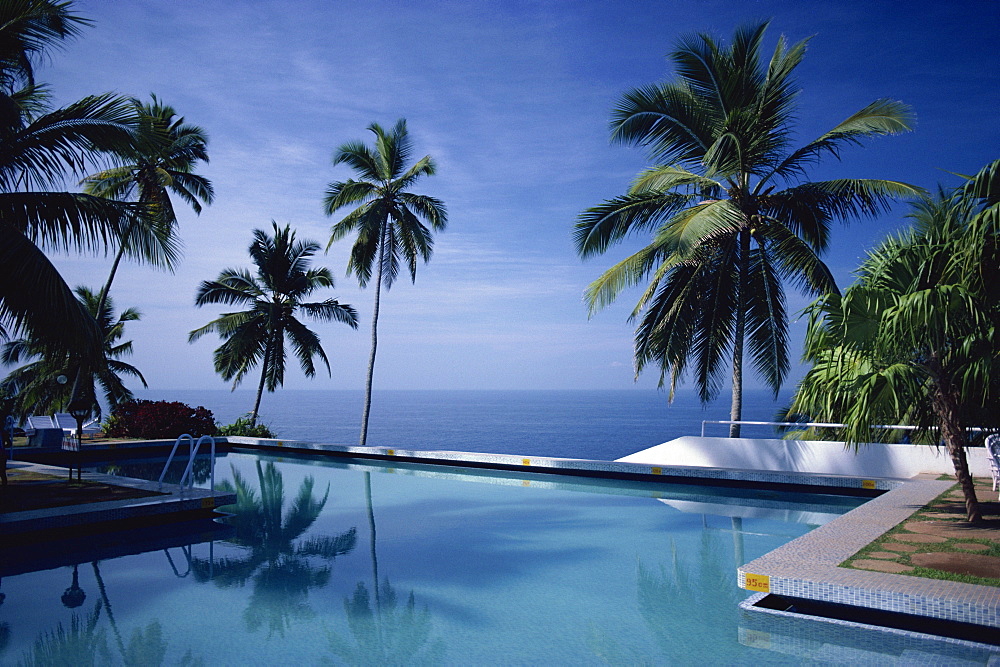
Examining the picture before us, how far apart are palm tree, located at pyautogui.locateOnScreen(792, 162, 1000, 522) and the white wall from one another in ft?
9.88

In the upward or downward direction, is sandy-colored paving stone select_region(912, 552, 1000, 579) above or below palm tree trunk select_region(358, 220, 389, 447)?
below

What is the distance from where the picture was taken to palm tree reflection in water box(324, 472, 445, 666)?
13.2 feet

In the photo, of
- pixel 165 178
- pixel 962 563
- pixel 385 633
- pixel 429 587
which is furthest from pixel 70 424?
pixel 962 563

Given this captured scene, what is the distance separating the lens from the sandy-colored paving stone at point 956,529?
208 inches

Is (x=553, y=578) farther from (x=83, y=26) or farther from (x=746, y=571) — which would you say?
(x=83, y=26)

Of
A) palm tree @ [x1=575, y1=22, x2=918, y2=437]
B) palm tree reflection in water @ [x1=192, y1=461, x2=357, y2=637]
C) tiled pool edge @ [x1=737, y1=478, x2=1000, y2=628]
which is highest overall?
palm tree @ [x1=575, y1=22, x2=918, y2=437]

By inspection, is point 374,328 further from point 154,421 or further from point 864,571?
point 864,571

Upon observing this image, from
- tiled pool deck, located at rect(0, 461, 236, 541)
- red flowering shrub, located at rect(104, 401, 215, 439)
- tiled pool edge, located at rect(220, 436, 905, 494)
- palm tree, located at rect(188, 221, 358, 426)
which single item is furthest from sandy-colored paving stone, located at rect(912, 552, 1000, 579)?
palm tree, located at rect(188, 221, 358, 426)

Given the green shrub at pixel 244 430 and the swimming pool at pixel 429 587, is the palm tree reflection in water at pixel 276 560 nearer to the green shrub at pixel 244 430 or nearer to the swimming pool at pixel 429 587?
the swimming pool at pixel 429 587

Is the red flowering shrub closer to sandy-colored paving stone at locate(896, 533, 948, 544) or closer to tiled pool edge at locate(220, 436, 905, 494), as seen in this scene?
tiled pool edge at locate(220, 436, 905, 494)

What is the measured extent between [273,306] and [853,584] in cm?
1773

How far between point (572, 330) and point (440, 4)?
4735 cm

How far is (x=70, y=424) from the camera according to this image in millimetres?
16219

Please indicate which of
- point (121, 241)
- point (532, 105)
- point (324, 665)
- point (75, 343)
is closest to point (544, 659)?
point (324, 665)
